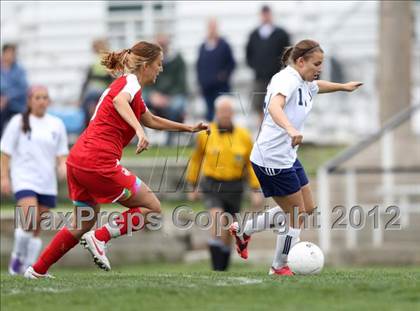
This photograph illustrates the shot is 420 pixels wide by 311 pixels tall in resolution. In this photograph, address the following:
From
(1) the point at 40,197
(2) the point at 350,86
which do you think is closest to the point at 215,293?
(2) the point at 350,86

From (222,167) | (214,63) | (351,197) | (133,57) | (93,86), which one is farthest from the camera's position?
(93,86)

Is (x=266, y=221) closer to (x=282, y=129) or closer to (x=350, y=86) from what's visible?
(x=282, y=129)

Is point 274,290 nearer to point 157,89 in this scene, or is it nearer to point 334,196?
point 334,196

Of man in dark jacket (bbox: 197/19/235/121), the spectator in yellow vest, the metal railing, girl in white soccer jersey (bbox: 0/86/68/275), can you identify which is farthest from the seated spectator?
girl in white soccer jersey (bbox: 0/86/68/275)

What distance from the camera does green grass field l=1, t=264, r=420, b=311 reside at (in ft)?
28.3

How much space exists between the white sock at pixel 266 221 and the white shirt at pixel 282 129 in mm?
542

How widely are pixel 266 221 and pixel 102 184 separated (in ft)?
5.40

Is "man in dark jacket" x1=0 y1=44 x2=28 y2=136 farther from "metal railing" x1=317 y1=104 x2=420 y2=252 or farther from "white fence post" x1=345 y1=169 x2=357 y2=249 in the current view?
"white fence post" x1=345 y1=169 x2=357 y2=249

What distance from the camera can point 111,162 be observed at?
34.0 ft

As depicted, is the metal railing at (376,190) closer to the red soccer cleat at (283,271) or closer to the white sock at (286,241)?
the red soccer cleat at (283,271)

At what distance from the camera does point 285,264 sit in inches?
435

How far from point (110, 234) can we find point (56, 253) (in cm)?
48

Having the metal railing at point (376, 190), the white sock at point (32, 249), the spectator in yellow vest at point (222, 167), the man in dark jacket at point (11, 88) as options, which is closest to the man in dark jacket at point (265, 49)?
the metal railing at point (376, 190)

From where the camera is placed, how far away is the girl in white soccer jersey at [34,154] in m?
14.2
